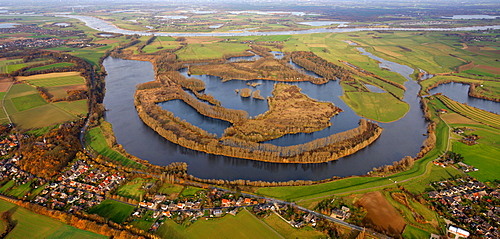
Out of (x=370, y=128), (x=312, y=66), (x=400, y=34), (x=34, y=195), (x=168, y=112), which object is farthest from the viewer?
(x=400, y=34)

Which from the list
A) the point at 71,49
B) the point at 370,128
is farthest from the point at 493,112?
the point at 71,49

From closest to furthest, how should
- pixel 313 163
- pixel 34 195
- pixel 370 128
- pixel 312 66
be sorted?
pixel 34 195 → pixel 313 163 → pixel 370 128 → pixel 312 66

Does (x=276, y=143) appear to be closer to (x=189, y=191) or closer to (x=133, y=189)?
(x=189, y=191)

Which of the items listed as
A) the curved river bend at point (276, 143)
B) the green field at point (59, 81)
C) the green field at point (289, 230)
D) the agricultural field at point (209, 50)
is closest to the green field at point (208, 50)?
the agricultural field at point (209, 50)

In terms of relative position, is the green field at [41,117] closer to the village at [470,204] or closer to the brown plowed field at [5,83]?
the brown plowed field at [5,83]

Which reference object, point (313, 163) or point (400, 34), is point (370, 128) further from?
point (400, 34)

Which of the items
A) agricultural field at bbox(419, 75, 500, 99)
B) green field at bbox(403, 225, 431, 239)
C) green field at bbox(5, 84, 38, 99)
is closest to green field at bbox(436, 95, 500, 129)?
agricultural field at bbox(419, 75, 500, 99)
